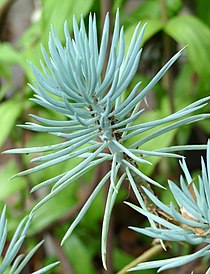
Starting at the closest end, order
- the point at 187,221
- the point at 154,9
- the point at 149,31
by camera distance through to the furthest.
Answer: the point at 187,221, the point at 149,31, the point at 154,9

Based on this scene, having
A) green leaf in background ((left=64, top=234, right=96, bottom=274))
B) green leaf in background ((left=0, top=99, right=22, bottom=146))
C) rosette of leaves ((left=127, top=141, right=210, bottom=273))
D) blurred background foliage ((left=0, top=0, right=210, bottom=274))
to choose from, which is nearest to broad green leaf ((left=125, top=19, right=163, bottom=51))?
blurred background foliage ((left=0, top=0, right=210, bottom=274))

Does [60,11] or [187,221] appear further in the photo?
[60,11]

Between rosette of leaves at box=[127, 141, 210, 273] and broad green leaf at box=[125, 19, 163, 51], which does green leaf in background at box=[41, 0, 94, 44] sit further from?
rosette of leaves at box=[127, 141, 210, 273]

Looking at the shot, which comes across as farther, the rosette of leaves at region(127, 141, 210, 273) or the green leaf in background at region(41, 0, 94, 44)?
the green leaf in background at region(41, 0, 94, 44)

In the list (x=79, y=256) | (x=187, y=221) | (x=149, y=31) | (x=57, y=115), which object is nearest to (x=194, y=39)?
(x=149, y=31)

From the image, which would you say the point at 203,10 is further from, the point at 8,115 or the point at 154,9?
the point at 8,115

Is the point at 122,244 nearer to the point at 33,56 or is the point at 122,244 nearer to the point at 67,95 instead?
the point at 33,56

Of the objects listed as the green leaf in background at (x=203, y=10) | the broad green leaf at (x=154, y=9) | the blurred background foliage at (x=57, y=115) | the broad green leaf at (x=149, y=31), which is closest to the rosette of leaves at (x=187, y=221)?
the blurred background foliage at (x=57, y=115)

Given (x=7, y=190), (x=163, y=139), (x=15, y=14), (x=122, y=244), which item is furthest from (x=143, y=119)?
(x=15, y=14)

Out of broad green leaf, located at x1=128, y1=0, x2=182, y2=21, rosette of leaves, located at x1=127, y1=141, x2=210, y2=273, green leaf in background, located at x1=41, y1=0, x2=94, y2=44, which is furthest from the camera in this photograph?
broad green leaf, located at x1=128, y1=0, x2=182, y2=21
